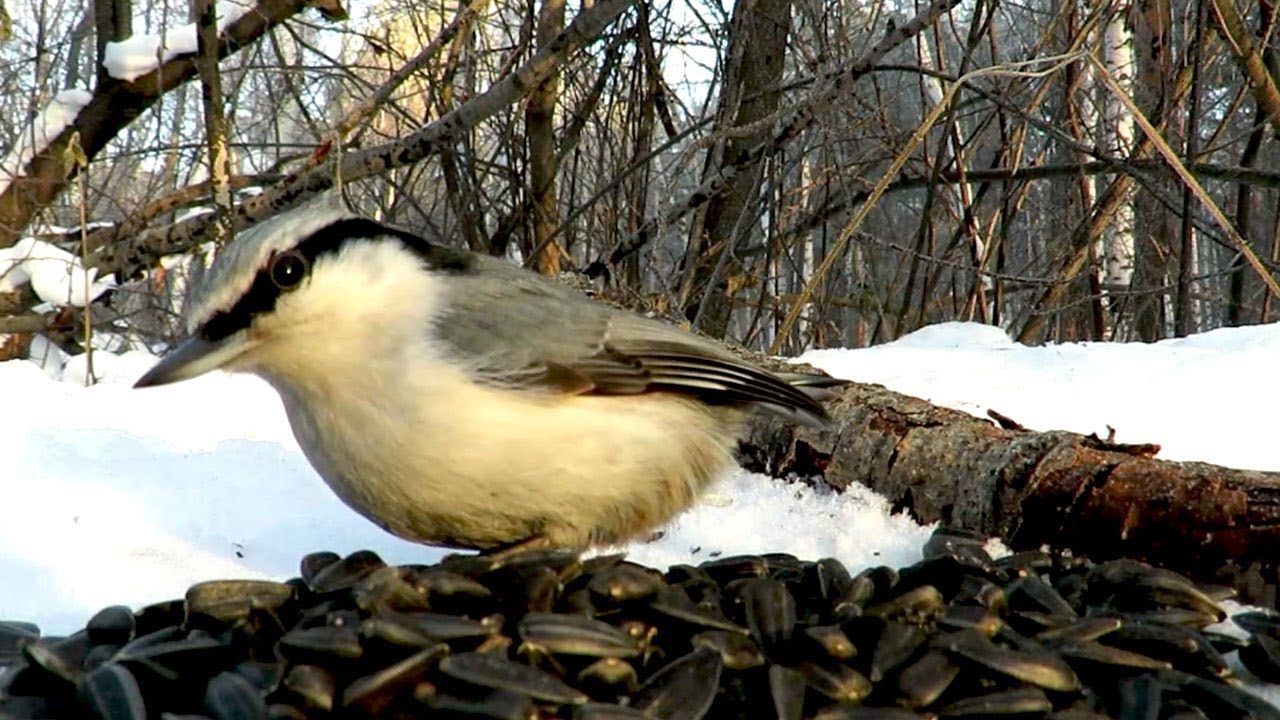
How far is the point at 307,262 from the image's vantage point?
5.17ft

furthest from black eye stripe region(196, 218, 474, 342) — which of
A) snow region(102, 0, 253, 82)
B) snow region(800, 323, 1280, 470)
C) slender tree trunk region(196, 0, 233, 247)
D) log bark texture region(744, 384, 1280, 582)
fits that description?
snow region(102, 0, 253, 82)

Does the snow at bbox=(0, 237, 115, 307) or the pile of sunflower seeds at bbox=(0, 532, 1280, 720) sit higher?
the snow at bbox=(0, 237, 115, 307)

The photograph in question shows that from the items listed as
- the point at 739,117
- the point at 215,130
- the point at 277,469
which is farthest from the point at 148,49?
the point at 277,469

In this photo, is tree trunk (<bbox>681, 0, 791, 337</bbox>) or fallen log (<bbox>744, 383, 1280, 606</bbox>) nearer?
fallen log (<bbox>744, 383, 1280, 606</bbox>)

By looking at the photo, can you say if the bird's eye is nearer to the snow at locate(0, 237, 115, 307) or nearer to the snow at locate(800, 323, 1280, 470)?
the snow at locate(800, 323, 1280, 470)

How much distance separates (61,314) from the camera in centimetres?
633

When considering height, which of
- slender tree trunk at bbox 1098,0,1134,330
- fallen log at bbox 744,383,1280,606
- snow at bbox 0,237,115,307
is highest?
slender tree trunk at bbox 1098,0,1134,330

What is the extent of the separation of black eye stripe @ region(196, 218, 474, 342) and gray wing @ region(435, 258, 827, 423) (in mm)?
87

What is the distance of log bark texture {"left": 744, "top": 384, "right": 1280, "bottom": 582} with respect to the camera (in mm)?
2051

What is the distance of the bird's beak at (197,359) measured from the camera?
153 cm

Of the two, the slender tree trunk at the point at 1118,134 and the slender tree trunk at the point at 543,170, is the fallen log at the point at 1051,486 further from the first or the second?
the slender tree trunk at the point at 1118,134

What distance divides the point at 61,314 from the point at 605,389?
5408 millimetres

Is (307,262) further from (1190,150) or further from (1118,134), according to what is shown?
(1118,134)

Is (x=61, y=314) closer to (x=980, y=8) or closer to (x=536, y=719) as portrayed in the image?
(x=980, y=8)
